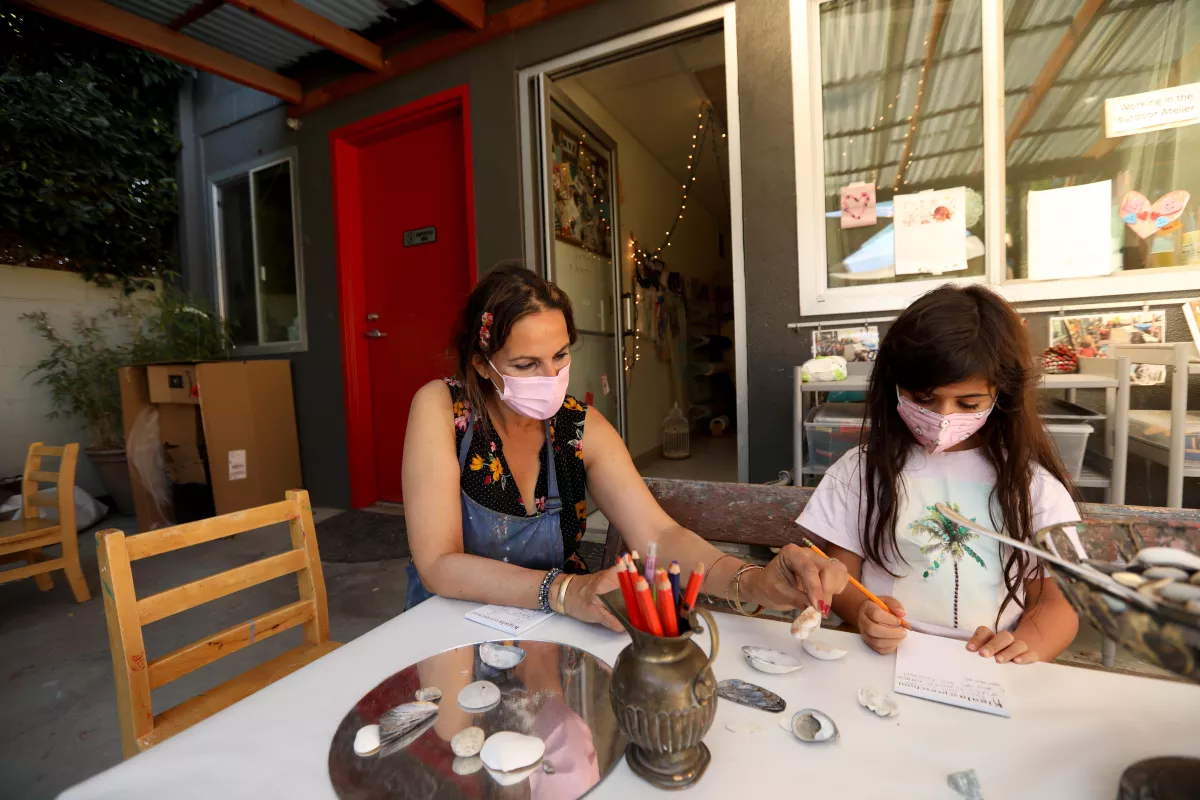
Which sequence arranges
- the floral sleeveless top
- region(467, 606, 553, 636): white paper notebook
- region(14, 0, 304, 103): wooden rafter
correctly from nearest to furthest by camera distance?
region(467, 606, 553, 636): white paper notebook → the floral sleeveless top → region(14, 0, 304, 103): wooden rafter

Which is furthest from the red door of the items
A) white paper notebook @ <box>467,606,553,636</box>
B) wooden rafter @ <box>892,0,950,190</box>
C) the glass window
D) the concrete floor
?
white paper notebook @ <box>467,606,553,636</box>

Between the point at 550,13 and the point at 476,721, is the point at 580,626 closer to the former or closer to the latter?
the point at 476,721

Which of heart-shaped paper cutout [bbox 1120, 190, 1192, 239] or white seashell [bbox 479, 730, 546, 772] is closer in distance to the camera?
white seashell [bbox 479, 730, 546, 772]

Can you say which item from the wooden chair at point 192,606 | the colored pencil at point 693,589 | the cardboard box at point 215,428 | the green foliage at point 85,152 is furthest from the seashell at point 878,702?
the green foliage at point 85,152

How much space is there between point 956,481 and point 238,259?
500 cm

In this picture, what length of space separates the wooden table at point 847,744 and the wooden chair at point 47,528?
2.72 m

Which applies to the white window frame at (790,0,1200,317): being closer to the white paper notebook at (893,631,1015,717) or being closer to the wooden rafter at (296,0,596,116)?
the wooden rafter at (296,0,596,116)

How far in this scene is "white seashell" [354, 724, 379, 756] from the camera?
23.0 inches

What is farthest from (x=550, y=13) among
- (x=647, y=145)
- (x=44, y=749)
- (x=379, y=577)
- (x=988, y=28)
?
(x=44, y=749)

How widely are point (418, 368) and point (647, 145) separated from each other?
10.1ft

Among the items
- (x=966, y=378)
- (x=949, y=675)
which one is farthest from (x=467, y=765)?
(x=966, y=378)

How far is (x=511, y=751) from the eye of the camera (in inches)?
22.3

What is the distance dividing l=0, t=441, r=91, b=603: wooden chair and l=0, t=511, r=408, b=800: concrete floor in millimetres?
166

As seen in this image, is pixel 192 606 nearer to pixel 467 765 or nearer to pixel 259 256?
pixel 467 765
